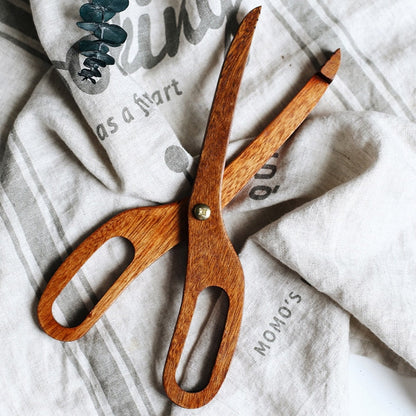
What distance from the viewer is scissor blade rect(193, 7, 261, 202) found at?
48cm

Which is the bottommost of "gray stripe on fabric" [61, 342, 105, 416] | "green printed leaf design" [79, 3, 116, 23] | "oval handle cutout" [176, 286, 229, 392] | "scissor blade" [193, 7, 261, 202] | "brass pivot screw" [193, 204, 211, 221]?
"oval handle cutout" [176, 286, 229, 392]

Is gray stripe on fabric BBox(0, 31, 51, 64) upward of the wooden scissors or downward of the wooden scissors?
upward

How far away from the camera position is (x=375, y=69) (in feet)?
1.80

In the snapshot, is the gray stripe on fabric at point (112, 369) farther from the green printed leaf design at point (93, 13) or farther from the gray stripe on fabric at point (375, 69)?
the gray stripe on fabric at point (375, 69)

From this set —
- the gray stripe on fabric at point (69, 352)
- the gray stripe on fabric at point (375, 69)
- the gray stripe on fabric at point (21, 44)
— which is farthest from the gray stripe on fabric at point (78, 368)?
the gray stripe on fabric at point (375, 69)

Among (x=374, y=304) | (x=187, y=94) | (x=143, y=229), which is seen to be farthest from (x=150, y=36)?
(x=374, y=304)

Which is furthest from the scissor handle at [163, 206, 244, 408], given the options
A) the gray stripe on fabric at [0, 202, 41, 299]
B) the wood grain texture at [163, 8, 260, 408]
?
the gray stripe on fabric at [0, 202, 41, 299]

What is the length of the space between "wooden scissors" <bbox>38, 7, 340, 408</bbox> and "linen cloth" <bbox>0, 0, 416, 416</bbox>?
0.02m

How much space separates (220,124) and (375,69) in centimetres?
17

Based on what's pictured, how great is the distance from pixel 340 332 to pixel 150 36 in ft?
1.02

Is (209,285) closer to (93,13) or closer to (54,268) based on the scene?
(54,268)

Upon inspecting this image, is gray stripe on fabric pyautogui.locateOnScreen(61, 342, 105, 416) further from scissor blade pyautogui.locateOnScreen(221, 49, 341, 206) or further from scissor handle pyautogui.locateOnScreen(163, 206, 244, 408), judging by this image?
scissor blade pyautogui.locateOnScreen(221, 49, 341, 206)

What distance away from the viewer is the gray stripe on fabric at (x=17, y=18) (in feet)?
1.84

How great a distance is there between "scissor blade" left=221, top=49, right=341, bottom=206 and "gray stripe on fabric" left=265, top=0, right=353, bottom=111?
28 millimetres
